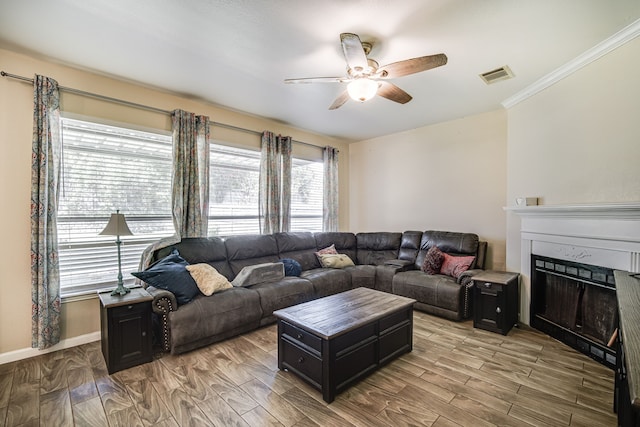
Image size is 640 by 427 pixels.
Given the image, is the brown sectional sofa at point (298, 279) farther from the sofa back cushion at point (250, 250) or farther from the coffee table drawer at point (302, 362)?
the coffee table drawer at point (302, 362)

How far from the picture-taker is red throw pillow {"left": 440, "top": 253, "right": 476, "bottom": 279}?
3.74 metres

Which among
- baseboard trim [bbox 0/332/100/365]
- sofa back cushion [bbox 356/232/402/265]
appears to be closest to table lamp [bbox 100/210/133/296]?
baseboard trim [bbox 0/332/100/365]

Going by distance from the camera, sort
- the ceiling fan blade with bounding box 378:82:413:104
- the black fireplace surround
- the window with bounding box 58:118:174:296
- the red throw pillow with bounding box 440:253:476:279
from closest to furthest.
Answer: the black fireplace surround
the ceiling fan blade with bounding box 378:82:413:104
the window with bounding box 58:118:174:296
the red throw pillow with bounding box 440:253:476:279

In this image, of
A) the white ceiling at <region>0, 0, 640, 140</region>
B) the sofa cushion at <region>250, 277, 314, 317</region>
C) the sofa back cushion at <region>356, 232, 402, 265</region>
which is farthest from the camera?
the sofa back cushion at <region>356, 232, 402, 265</region>

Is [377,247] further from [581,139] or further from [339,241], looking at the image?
[581,139]

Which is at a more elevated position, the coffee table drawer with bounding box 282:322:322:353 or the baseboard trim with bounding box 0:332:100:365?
the coffee table drawer with bounding box 282:322:322:353

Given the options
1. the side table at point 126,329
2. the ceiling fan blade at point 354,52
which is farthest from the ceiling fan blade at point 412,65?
the side table at point 126,329

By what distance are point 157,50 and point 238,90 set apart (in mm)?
970

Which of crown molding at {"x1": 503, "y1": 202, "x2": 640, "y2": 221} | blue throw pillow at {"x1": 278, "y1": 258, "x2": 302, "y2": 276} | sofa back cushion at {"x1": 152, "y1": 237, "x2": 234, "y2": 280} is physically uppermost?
crown molding at {"x1": 503, "y1": 202, "x2": 640, "y2": 221}

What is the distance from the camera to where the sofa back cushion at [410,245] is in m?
4.56

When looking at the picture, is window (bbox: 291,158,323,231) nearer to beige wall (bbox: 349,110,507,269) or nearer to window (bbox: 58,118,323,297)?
beige wall (bbox: 349,110,507,269)

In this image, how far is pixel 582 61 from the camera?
2.59 metres

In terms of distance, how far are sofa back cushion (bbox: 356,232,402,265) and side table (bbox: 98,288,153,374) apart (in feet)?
11.3

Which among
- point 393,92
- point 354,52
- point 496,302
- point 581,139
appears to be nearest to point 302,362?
point 496,302
